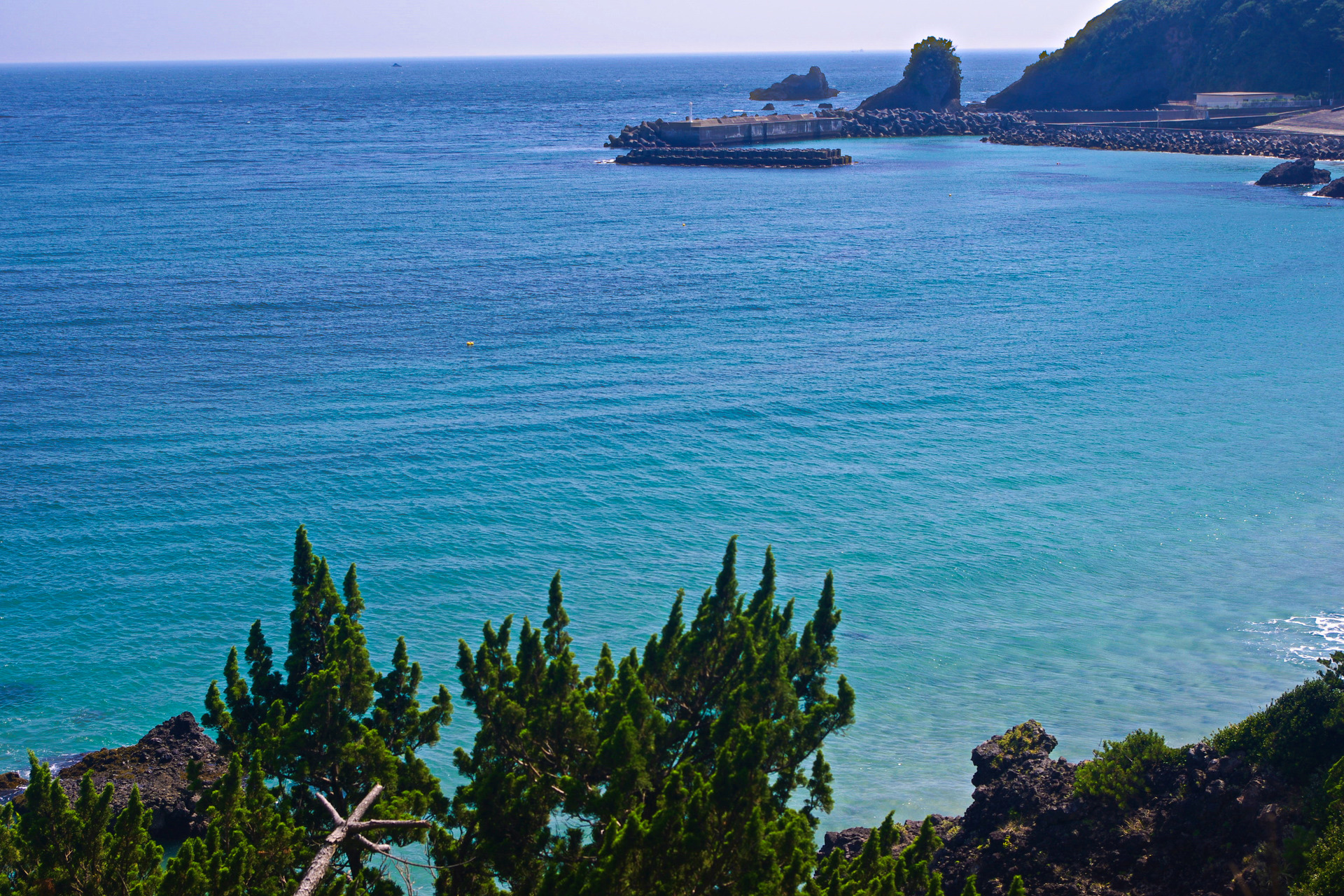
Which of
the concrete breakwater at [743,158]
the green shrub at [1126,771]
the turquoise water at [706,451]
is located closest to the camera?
the green shrub at [1126,771]

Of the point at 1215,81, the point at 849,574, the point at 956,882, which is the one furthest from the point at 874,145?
the point at 956,882

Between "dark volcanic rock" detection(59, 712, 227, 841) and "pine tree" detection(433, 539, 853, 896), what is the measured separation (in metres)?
7.71

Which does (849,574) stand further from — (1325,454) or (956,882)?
(1325,454)

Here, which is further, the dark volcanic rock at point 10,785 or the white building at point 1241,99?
the white building at point 1241,99

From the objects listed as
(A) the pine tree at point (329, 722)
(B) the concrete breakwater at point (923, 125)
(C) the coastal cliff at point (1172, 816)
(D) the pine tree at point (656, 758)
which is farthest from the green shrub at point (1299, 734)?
(B) the concrete breakwater at point (923, 125)

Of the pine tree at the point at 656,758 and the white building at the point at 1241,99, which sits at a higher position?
the white building at the point at 1241,99

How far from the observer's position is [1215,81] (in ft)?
476

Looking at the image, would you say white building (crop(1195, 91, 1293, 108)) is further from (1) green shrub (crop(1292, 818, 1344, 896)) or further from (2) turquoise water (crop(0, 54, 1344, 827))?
(1) green shrub (crop(1292, 818, 1344, 896))

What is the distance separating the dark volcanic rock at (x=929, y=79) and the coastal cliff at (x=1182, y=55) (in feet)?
33.1

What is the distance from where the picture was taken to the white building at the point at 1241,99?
429ft

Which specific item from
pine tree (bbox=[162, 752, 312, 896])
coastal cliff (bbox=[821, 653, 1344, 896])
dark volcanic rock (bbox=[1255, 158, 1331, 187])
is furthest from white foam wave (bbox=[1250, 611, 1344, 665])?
dark volcanic rock (bbox=[1255, 158, 1331, 187])

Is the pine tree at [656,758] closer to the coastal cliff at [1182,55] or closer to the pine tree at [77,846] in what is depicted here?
the pine tree at [77,846]

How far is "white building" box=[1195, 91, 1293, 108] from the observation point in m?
131

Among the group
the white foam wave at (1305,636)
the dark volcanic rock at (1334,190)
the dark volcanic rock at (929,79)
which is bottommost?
the white foam wave at (1305,636)
